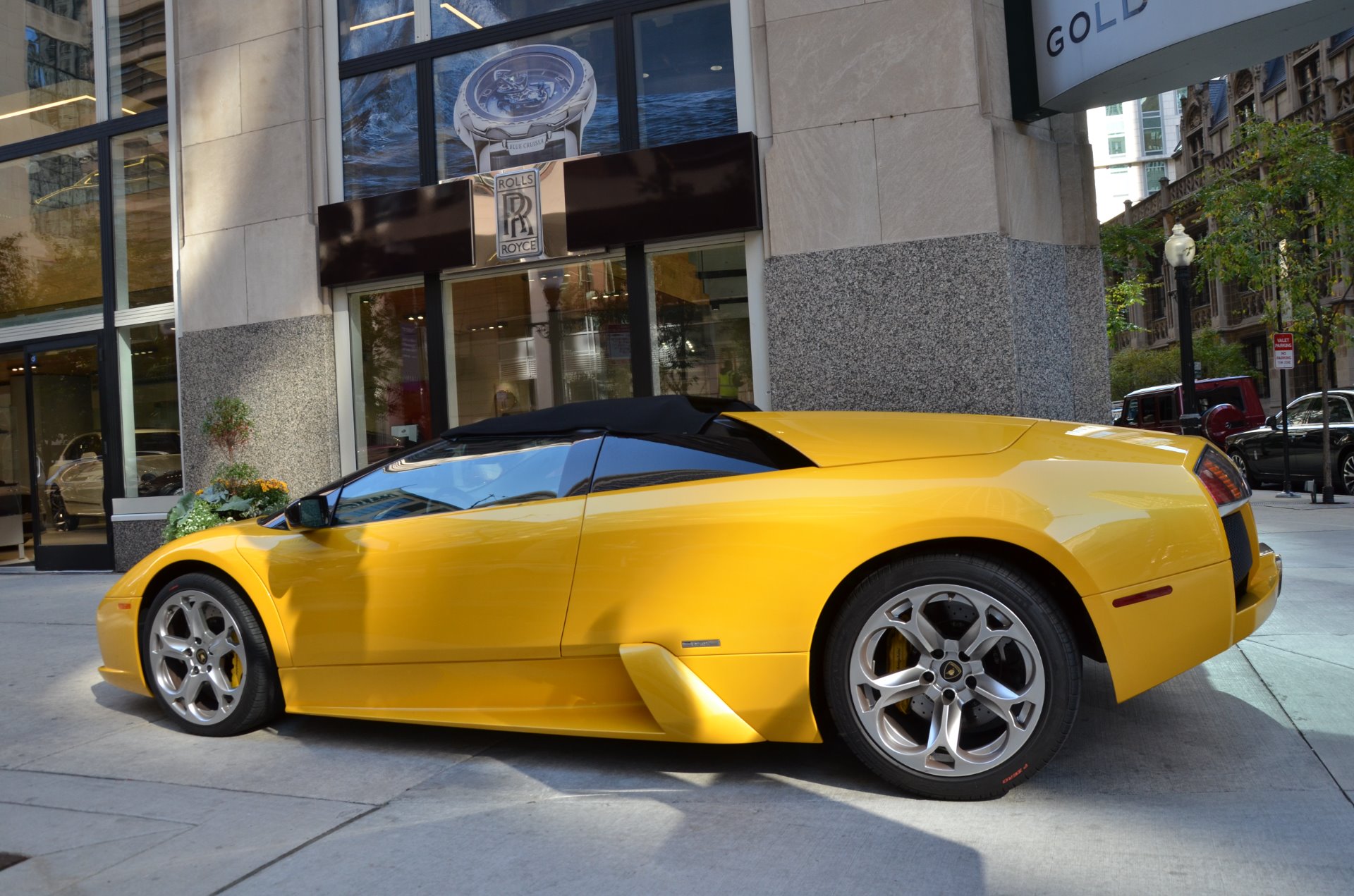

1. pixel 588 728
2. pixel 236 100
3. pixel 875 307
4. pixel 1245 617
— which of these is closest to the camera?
pixel 1245 617

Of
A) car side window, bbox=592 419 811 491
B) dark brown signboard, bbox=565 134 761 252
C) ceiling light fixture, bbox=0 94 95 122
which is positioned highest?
ceiling light fixture, bbox=0 94 95 122

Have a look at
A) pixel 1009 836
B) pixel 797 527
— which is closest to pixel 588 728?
pixel 797 527

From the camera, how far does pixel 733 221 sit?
8250 millimetres

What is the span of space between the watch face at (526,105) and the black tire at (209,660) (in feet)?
18.7

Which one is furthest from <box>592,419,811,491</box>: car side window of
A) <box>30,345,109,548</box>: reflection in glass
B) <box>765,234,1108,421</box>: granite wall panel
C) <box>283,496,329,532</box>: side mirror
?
<box>30,345,109,548</box>: reflection in glass

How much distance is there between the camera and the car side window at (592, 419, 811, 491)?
355 cm

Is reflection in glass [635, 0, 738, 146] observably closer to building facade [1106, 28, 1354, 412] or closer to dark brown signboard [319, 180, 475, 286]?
dark brown signboard [319, 180, 475, 286]

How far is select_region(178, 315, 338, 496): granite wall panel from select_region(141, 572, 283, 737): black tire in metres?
5.21

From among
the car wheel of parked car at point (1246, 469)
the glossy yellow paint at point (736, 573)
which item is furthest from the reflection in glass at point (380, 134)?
the car wheel of parked car at point (1246, 469)

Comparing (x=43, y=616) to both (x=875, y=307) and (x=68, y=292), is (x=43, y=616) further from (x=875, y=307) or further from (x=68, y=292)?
(x=875, y=307)

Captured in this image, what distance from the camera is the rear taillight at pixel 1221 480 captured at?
10.9 feet

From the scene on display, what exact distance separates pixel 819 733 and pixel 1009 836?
0.67m

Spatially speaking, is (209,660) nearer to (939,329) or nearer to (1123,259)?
(939,329)

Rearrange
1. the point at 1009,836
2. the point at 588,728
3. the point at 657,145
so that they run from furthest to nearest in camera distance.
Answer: the point at 657,145, the point at 588,728, the point at 1009,836
